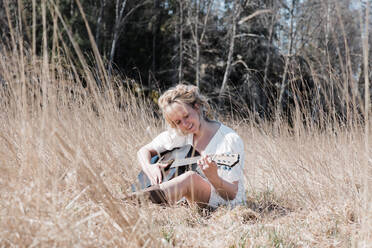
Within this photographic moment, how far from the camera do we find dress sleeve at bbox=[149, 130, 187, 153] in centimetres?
244

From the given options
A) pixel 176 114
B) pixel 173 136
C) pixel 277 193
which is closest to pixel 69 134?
pixel 176 114

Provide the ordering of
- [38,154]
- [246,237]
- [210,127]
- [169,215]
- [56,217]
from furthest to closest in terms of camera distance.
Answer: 1. [210,127]
2. [169,215]
3. [246,237]
4. [38,154]
5. [56,217]

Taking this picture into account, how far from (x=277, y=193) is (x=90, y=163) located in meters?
1.65

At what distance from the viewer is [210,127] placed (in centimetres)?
237

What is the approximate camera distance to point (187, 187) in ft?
6.75

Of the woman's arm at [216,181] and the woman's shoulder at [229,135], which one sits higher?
the woman's shoulder at [229,135]

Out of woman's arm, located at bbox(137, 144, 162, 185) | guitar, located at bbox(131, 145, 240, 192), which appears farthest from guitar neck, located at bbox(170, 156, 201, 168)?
woman's arm, located at bbox(137, 144, 162, 185)

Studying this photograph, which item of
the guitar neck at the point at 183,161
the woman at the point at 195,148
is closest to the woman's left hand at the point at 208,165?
the woman at the point at 195,148

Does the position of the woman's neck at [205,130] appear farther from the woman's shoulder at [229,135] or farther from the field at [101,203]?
the field at [101,203]

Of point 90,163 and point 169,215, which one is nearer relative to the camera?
point 90,163

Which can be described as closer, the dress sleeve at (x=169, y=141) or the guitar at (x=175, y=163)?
the guitar at (x=175, y=163)

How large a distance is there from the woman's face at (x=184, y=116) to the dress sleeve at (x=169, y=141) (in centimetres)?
17

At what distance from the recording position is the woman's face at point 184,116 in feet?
7.28

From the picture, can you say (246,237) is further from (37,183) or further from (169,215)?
(37,183)
